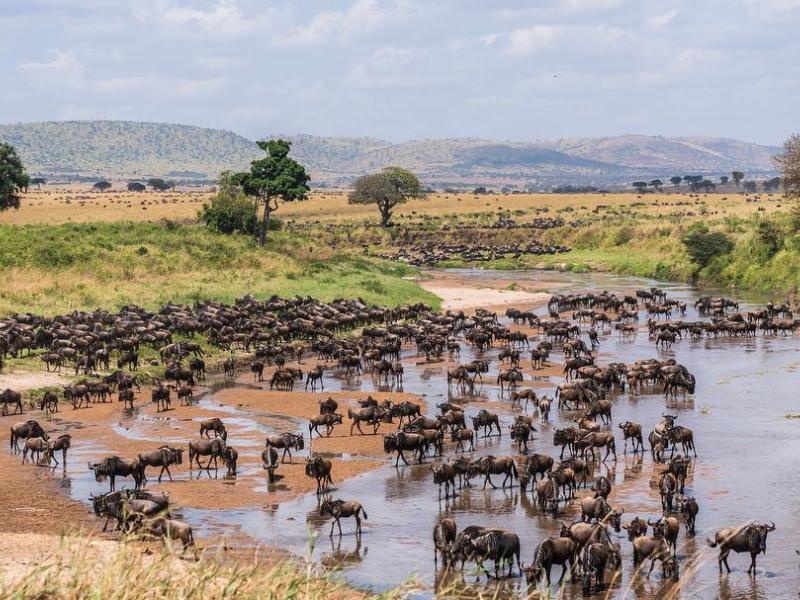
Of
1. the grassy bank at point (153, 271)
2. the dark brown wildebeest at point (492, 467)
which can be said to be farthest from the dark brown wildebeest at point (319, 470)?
the grassy bank at point (153, 271)

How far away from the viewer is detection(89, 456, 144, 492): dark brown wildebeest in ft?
70.4

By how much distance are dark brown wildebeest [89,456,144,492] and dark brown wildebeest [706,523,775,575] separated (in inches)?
422

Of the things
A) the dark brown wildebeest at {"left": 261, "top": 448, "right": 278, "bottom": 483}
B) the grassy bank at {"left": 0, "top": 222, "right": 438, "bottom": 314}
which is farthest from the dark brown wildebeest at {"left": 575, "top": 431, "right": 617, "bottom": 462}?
the grassy bank at {"left": 0, "top": 222, "right": 438, "bottom": 314}

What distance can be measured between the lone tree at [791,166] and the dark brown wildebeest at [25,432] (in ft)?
174

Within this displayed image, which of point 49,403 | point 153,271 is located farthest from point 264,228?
point 49,403

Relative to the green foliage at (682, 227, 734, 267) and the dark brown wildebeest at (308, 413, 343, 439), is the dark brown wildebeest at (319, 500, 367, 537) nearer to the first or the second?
the dark brown wildebeest at (308, 413, 343, 439)

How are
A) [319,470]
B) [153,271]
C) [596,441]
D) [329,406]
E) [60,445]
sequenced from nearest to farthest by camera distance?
[319,470] → [60,445] → [596,441] → [329,406] → [153,271]

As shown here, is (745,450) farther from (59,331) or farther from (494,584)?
(59,331)

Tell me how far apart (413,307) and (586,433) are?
1111 inches

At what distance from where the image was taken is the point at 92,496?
21.1 meters

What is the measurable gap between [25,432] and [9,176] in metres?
63.5

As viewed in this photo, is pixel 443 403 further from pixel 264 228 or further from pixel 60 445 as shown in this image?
pixel 264 228

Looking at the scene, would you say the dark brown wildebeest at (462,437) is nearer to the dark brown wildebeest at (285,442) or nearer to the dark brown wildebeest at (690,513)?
the dark brown wildebeest at (285,442)

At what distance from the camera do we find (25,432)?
82.3 ft
